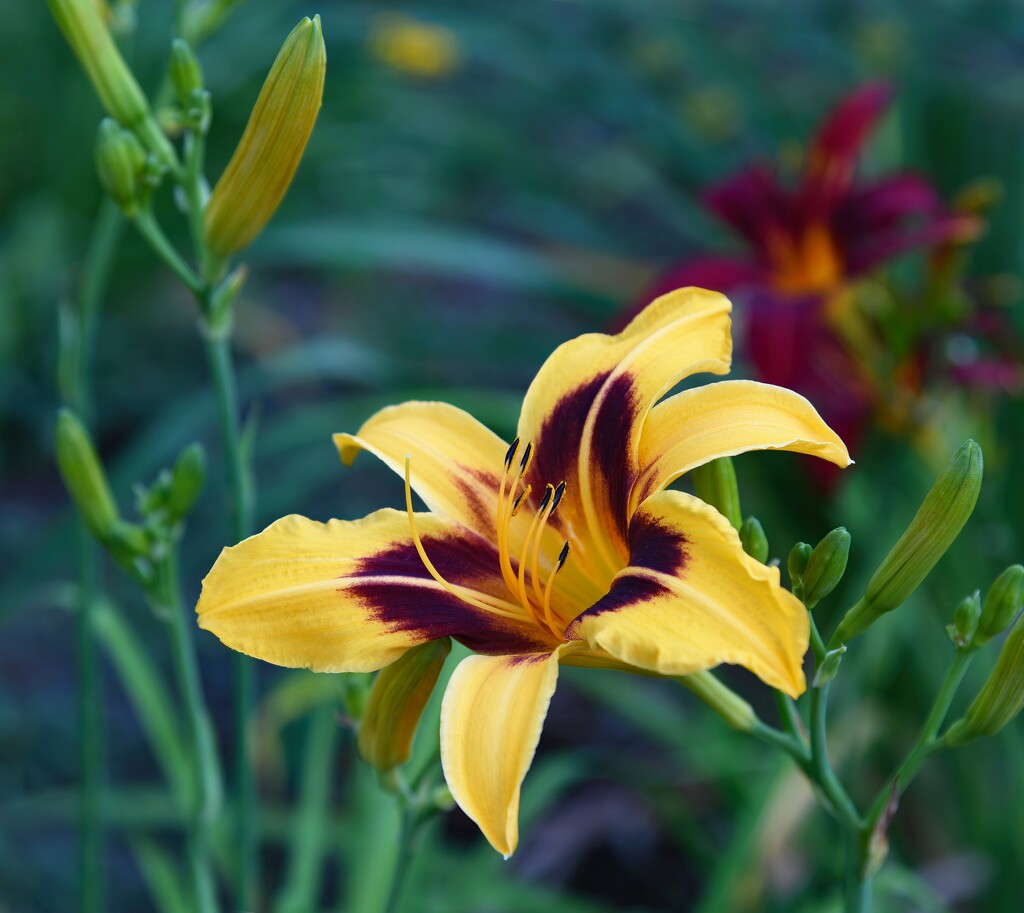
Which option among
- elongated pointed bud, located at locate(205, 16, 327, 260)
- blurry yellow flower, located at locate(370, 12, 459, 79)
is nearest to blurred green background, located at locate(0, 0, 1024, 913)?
blurry yellow flower, located at locate(370, 12, 459, 79)

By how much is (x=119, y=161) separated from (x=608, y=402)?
0.38 m

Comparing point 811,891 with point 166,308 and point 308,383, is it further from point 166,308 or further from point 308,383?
point 166,308

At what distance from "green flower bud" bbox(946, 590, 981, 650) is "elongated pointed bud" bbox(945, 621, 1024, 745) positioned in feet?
0.07

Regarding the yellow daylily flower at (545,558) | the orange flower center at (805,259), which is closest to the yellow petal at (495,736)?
the yellow daylily flower at (545,558)

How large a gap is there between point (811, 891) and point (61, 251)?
2.32m

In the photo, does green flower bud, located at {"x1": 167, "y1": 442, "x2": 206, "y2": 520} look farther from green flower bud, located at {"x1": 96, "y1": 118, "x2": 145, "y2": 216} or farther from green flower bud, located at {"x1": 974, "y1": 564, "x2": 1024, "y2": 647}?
green flower bud, located at {"x1": 974, "y1": 564, "x2": 1024, "y2": 647}

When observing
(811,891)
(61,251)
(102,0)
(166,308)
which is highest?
(102,0)

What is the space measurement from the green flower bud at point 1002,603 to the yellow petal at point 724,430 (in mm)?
149

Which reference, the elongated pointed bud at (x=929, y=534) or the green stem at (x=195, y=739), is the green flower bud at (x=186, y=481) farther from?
the elongated pointed bud at (x=929, y=534)

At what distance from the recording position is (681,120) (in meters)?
2.80

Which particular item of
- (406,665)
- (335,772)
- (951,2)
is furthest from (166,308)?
(406,665)

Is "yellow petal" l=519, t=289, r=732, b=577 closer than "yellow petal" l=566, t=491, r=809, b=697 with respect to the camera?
No

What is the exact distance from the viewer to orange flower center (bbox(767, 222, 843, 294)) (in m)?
1.46

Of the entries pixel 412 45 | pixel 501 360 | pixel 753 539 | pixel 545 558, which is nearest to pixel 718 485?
pixel 753 539
